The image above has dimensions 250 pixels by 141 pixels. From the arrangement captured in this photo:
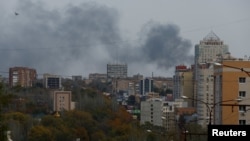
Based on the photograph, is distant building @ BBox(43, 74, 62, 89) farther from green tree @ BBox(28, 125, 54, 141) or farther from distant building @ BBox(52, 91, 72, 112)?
green tree @ BBox(28, 125, 54, 141)

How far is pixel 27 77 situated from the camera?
151m

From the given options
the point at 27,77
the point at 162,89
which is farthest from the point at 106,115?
the point at 162,89

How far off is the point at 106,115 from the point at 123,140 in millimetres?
19758

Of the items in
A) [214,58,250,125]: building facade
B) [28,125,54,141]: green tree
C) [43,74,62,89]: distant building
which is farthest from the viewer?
[43,74,62,89]: distant building

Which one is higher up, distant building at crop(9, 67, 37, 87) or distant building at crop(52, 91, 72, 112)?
distant building at crop(9, 67, 37, 87)

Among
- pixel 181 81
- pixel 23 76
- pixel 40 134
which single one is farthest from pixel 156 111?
pixel 40 134

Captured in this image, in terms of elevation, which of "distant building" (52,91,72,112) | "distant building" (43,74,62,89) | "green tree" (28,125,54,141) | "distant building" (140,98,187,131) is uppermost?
"distant building" (43,74,62,89)

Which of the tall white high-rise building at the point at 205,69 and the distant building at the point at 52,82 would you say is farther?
the distant building at the point at 52,82

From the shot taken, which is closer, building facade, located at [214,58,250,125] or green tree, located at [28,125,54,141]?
building facade, located at [214,58,250,125]

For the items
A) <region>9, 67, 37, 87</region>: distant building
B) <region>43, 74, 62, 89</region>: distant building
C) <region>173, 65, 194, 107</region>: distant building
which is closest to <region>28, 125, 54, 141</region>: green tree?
<region>9, 67, 37, 87</region>: distant building

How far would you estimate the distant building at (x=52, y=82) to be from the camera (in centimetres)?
A: 15677

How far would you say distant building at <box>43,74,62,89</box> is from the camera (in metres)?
157

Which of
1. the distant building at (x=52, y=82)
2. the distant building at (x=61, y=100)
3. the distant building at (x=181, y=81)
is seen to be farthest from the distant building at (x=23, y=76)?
the distant building at (x=181, y=81)

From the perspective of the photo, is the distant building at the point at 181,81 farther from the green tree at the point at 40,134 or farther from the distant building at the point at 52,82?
the green tree at the point at 40,134
